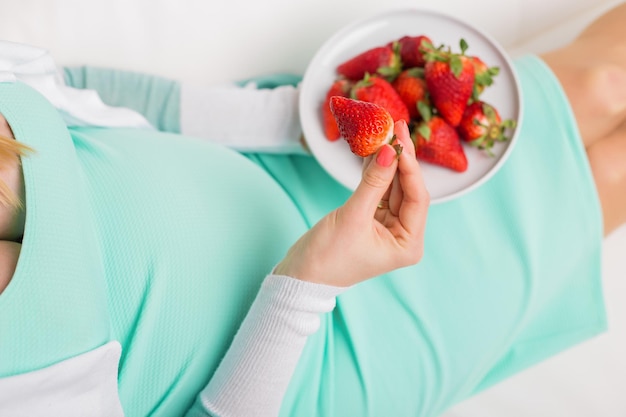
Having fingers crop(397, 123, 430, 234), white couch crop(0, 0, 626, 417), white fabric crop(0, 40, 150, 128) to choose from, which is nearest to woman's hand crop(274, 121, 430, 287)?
fingers crop(397, 123, 430, 234)

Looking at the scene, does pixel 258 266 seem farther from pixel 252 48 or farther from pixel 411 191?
pixel 252 48

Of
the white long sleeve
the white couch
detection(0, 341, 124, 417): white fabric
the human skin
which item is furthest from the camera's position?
the white couch

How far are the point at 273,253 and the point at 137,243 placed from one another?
17 centimetres

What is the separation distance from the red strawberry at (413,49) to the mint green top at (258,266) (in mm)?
191

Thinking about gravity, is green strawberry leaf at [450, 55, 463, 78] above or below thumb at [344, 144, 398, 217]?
above

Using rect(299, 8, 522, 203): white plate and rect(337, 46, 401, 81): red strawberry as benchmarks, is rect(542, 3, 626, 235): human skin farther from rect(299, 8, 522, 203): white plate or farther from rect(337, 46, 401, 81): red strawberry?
rect(337, 46, 401, 81): red strawberry

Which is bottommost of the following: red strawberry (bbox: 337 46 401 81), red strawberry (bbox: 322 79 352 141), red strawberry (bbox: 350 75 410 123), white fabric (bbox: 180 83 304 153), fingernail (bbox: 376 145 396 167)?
white fabric (bbox: 180 83 304 153)

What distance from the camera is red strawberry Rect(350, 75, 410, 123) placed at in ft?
2.45

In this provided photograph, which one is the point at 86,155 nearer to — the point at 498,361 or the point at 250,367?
the point at 250,367

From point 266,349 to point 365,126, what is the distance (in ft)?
0.86

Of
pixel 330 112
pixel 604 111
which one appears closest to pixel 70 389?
pixel 330 112

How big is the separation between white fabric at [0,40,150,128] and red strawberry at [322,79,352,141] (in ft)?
0.86

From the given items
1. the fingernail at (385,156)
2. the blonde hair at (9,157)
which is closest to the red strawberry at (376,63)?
the fingernail at (385,156)

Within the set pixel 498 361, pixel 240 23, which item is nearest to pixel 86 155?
pixel 240 23
